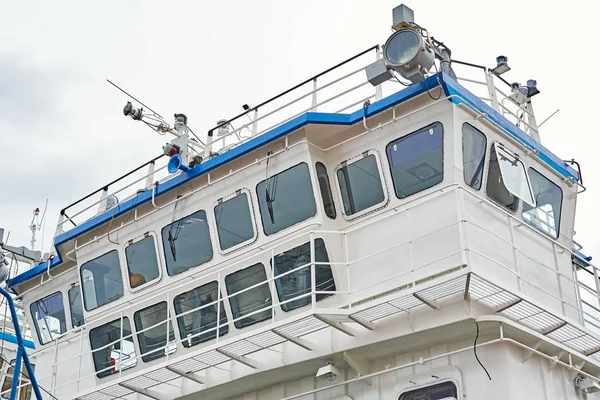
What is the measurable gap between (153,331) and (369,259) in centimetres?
478

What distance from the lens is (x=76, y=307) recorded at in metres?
18.2

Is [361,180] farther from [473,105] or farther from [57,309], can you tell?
[57,309]

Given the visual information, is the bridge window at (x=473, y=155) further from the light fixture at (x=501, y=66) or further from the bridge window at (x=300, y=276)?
the bridge window at (x=300, y=276)

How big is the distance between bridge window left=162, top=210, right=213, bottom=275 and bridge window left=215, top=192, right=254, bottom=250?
346 mm

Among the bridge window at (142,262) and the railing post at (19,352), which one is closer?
the railing post at (19,352)

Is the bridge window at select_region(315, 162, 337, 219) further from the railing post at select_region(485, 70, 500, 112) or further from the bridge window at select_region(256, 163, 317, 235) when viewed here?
the railing post at select_region(485, 70, 500, 112)

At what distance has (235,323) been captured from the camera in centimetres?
1470

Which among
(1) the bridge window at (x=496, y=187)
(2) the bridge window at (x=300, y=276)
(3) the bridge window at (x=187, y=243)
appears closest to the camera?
(1) the bridge window at (x=496, y=187)

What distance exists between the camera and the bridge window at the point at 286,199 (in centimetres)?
1417

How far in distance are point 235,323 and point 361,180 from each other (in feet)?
10.8

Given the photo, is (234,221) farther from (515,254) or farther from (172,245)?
(515,254)

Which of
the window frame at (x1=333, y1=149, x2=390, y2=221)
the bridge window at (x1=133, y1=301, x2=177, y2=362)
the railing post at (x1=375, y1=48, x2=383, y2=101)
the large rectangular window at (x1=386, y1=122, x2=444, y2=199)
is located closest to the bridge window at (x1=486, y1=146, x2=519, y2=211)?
the large rectangular window at (x1=386, y1=122, x2=444, y2=199)

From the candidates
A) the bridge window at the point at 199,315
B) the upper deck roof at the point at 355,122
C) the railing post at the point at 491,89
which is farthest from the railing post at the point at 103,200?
the railing post at the point at 491,89

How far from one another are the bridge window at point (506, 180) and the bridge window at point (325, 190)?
2561 millimetres
